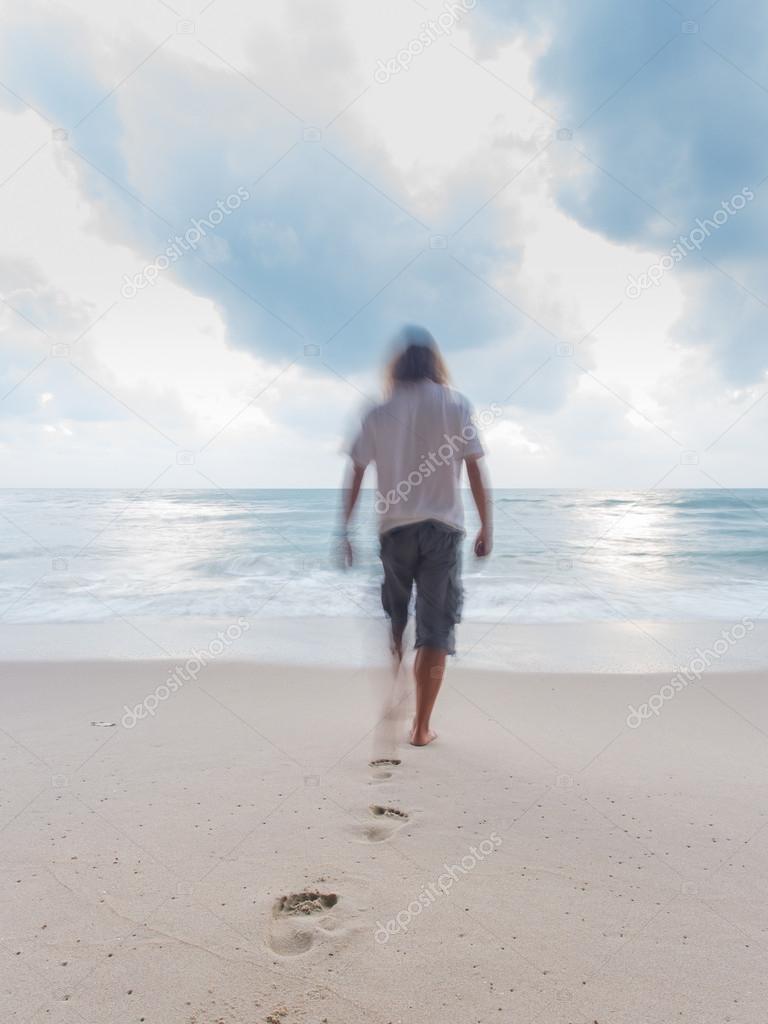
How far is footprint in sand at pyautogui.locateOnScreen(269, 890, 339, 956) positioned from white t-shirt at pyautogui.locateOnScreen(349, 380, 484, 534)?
1.58 metres

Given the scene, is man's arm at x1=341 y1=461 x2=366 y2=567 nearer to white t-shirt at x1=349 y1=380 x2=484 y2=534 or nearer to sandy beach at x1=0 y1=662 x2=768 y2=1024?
white t-shirt at x1=349 y1=380 x2=484 y2=534

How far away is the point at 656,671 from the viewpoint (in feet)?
16.2

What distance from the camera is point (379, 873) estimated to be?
1.98 metres

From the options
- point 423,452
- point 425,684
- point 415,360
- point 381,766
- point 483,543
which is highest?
point 415,360

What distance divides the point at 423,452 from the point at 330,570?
343 inches

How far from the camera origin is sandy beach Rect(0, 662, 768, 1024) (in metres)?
1.51

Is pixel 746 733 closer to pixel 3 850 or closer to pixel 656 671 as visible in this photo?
pixel 656 671

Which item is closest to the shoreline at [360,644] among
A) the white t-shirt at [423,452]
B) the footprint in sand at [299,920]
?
the white t-shirt at [423,452]

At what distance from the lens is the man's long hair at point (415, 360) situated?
3027 millimetres

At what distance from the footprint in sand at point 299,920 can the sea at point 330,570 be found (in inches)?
57.9

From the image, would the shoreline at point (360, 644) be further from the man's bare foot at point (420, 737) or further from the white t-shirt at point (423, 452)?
the white t-shirt at point (423, 452)

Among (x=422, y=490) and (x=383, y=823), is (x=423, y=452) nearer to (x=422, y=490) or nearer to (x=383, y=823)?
(x=422, y=490)

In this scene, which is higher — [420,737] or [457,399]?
[457,399]

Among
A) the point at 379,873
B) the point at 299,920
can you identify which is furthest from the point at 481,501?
the point at 299,920
